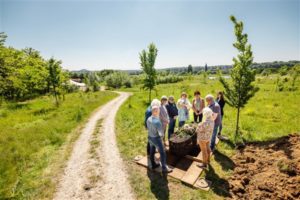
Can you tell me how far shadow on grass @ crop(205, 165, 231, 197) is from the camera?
16.0 feet

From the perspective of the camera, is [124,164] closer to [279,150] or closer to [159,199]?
[159,199]

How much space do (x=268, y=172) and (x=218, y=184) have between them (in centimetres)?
169

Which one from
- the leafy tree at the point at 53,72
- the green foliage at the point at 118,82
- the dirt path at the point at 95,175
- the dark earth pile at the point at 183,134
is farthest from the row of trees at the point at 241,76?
the green foliage at the point at 118,82

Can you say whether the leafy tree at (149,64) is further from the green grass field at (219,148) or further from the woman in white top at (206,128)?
Result: the woman in white top at (206,128)

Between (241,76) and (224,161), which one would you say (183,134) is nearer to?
(224,161)

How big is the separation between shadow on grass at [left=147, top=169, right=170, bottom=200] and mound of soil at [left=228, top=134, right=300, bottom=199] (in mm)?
1858

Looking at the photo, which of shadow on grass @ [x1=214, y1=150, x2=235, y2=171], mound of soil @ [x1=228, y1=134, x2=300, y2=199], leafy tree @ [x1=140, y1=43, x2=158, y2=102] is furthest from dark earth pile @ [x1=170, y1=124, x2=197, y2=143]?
leafy tree @ [x1=140, y1=43, x2=158, y2=102]

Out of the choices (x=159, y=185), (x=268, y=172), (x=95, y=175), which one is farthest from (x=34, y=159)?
(x=268, y=172)

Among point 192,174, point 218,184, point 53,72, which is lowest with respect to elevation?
point 218,184

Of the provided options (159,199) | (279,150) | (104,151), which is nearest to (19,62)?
(104,151)

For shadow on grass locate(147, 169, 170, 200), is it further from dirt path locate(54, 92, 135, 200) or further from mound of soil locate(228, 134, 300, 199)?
mound of soil locate(228, 134, 300, 199)

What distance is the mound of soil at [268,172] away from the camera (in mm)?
4711

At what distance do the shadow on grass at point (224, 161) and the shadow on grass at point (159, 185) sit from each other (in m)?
2.21

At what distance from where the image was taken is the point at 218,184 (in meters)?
5.23
